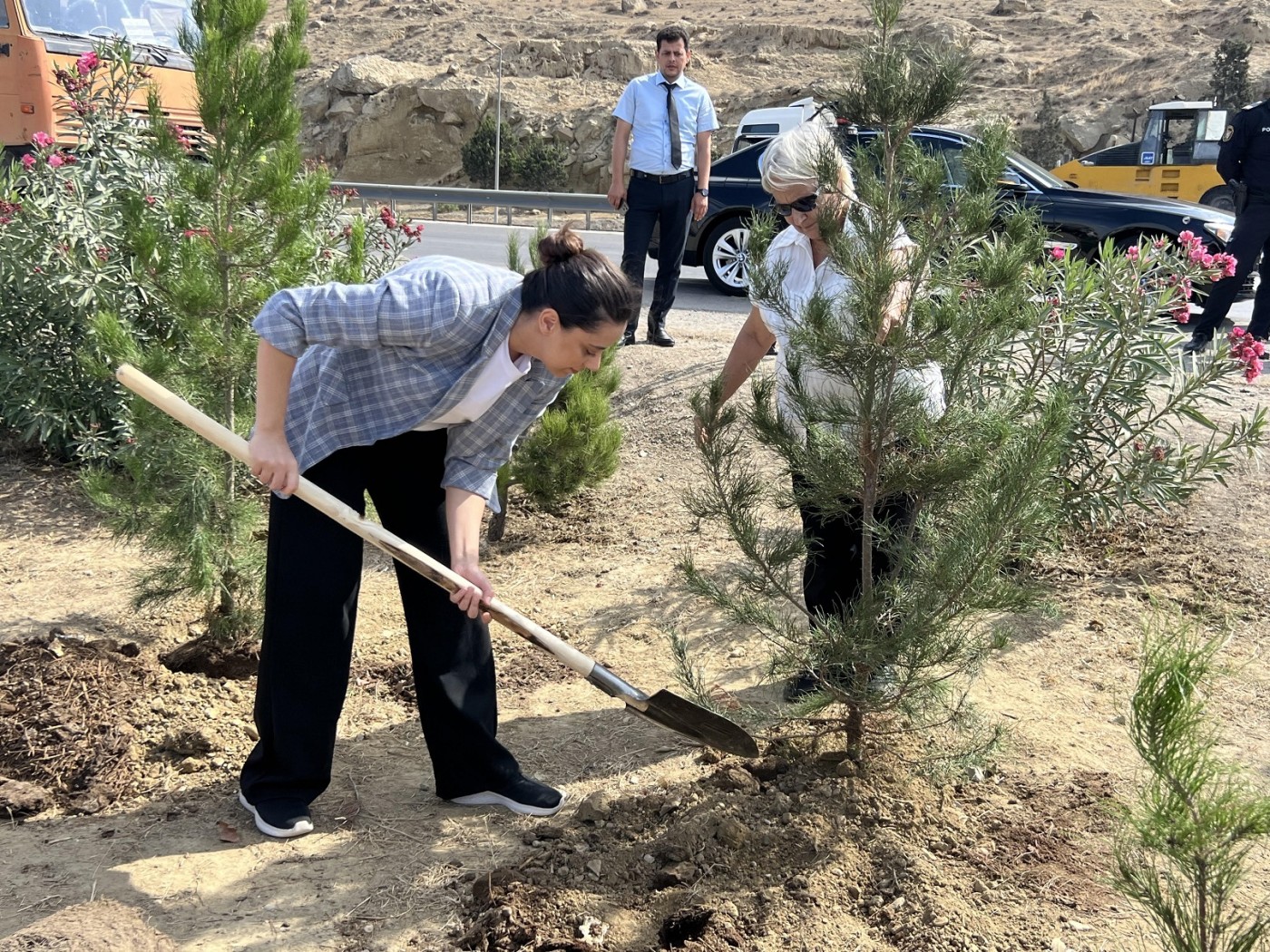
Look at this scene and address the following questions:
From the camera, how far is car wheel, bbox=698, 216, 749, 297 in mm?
9992

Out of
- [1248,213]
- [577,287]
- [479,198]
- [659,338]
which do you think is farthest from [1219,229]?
[479,198]

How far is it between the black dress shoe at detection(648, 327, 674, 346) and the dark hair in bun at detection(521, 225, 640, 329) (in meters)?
4.36

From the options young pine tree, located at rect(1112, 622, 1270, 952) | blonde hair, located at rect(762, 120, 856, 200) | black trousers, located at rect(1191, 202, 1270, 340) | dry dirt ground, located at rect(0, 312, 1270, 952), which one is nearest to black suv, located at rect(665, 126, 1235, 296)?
black trousers, located at rect(1191, 202, 1270, 340)

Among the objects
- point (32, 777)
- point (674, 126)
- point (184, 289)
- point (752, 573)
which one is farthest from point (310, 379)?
point (674, 126)

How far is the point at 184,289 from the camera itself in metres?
3.44

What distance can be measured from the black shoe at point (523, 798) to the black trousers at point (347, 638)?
0.08 ft

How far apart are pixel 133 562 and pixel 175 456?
134 centimetres

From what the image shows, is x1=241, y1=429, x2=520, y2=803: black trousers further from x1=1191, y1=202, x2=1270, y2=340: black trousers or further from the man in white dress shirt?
x1=1191, y1=202, x2=1270, y2=340: black trousers

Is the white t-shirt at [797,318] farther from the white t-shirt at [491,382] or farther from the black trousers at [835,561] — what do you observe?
the white t-shirt at [491,382]

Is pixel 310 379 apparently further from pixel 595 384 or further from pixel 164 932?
pixel 595 384

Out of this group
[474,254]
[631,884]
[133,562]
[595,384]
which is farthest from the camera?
[474,254]

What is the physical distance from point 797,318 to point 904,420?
35cm

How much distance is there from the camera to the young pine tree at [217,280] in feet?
11.2

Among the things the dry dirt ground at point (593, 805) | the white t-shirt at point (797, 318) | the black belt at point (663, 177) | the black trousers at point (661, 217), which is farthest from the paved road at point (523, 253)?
the white t-shirt at point (797, 318)
